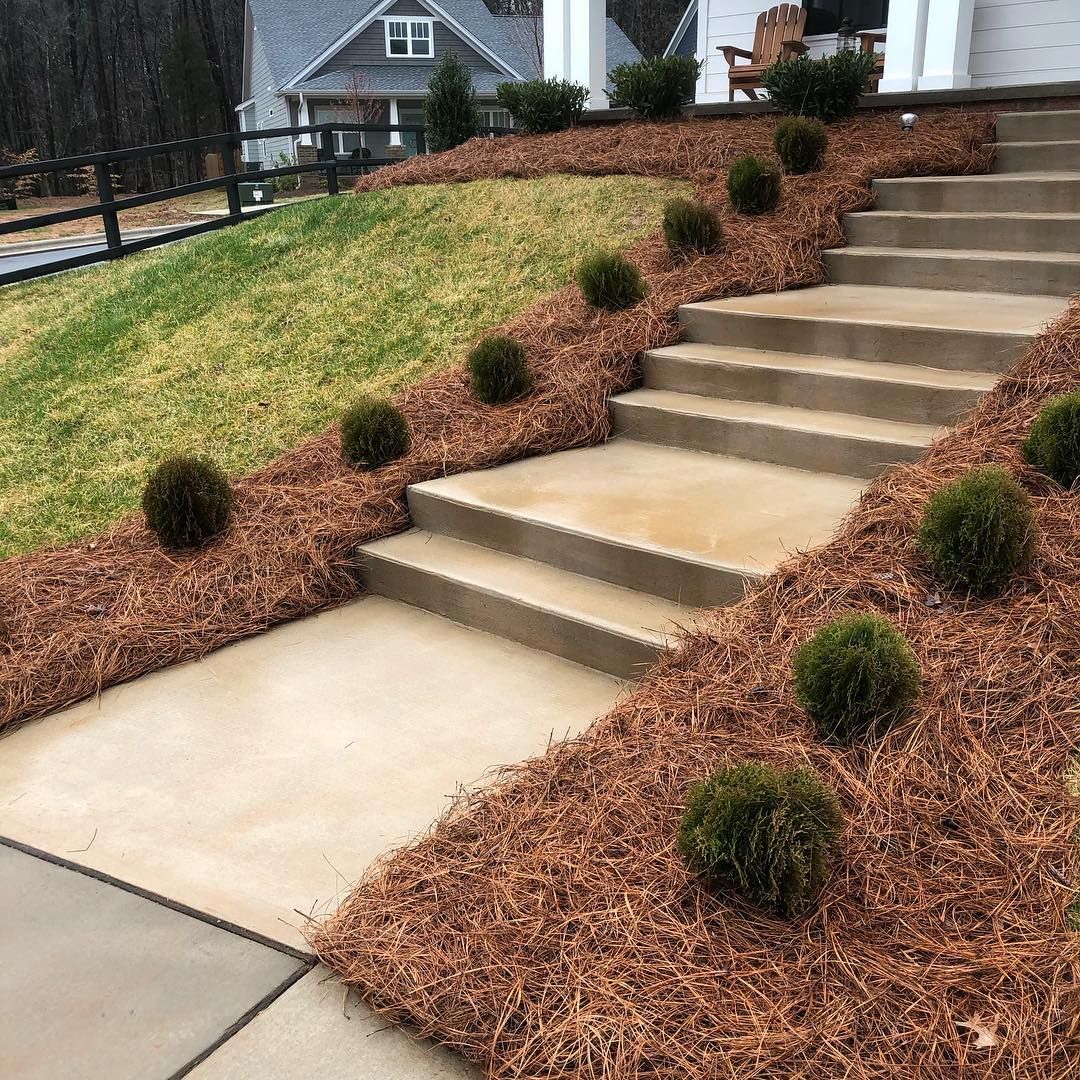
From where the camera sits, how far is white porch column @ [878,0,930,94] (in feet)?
25.4

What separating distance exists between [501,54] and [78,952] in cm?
3371

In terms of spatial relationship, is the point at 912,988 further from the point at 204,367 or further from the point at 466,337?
the point at 204,367

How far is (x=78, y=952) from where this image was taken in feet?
7.39

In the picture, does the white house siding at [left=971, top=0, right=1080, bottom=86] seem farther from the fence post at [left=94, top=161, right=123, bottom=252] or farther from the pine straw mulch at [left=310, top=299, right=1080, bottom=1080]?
the fence post at [left=94, top=161, right=123, bottom=252]

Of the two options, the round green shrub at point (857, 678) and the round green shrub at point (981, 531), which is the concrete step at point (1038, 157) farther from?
the round green shrub at point (857, 678)

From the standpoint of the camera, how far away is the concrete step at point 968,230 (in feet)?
16.5

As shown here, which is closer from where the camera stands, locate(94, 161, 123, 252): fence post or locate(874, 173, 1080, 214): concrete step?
locate(874, 173, 1080, 214): concrete step

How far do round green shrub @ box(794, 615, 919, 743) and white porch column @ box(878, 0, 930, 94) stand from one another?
667cm

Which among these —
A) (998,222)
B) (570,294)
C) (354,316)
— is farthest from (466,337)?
(998,222)

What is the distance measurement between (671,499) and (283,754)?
182cm

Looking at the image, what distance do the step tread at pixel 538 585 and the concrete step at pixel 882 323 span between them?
1.84 m

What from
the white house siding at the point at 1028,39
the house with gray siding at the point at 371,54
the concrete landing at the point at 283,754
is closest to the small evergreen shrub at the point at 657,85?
the white house siding at the point at 1028,39

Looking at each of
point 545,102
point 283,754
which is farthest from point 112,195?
point 283,754

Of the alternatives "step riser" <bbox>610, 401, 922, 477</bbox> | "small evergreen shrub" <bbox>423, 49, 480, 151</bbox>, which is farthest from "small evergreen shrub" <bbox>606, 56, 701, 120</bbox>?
"step riser" <bbox>610, 401, 922, 477</bbox>
